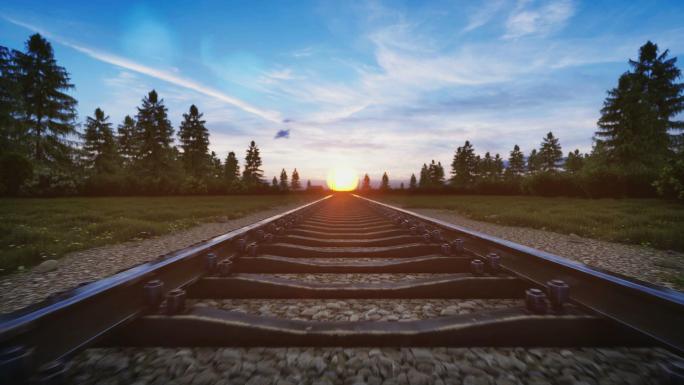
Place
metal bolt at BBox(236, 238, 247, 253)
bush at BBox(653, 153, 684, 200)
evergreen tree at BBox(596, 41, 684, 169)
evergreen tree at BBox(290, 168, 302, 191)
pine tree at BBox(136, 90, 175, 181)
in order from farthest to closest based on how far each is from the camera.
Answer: evergreen tree at BBox(290, 168, 302, 191), pine tree at BBox(136, 90, 175, 181), evergreen tree at BBox(596, 41, 684, 169), bush at BBox(653, 153, 684, 200), metal bolt at BBox(236, 238, 247, 253)

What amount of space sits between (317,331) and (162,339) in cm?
76

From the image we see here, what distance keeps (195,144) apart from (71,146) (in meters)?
16.1

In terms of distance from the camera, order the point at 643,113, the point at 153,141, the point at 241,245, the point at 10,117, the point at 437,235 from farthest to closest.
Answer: the point at 153,141, the point at 643,113, the point at 10,117, the point at 437,235, the point at 241,245

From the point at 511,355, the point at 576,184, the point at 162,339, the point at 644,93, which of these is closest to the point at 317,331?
the point at 162,339

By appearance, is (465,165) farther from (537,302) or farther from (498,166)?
(537,302)

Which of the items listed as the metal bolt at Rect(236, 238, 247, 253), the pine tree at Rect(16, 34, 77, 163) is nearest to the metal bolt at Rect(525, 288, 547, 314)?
the metal bolt at Rect(236, 238, 247, 253)

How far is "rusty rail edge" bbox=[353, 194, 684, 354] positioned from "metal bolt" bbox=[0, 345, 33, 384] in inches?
95.5

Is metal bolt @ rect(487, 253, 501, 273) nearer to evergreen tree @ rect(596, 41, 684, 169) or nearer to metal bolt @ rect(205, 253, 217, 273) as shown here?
metal bolt @ rect(205, 253, 217, 273)

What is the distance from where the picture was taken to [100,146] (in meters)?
43.1

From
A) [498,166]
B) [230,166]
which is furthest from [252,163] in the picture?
[498,166]

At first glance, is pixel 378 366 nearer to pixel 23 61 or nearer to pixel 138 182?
pixel 138 182

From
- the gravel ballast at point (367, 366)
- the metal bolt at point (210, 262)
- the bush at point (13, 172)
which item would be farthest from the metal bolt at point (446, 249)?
the bush at point (13, 172)

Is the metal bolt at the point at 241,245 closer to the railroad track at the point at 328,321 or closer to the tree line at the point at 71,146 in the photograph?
the railroad track at the point at 328,321

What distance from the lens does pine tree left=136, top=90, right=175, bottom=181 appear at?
3862 centimetres
